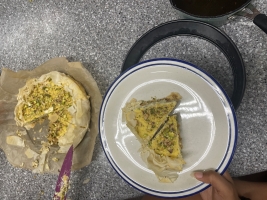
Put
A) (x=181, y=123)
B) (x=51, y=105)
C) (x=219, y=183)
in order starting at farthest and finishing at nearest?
(x=51, y=105)
(x=181, y=123)
(x=219, y=183)

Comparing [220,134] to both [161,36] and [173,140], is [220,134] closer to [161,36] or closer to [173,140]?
[173,140]

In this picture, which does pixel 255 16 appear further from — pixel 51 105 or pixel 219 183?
pixel 51 105

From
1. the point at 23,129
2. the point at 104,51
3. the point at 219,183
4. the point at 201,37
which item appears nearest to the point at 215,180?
the point at 219,183

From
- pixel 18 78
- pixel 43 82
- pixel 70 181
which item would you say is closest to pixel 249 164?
pixel 70 181

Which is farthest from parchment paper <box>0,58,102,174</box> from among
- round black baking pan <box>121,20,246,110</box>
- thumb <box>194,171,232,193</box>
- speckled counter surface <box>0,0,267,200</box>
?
thumb <box>194,171,232,193</box>

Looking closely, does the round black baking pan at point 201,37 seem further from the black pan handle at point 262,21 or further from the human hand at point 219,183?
the human hand at point 219,183

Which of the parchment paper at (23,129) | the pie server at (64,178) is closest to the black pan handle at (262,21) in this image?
the parchment paper at (23,129)
